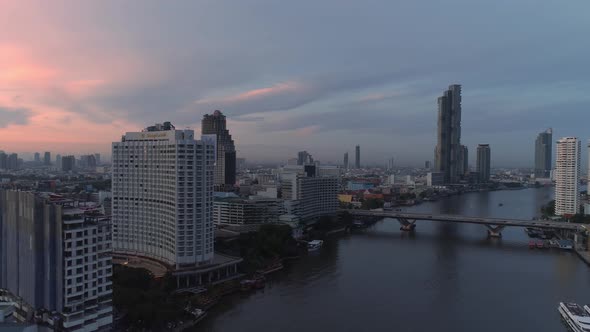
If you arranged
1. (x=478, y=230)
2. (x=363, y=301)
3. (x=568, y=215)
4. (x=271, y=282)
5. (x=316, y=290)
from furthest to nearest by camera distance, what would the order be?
(x=568, y=215) < (x=478, y=230) < (x=271, y=282) < (x=316, y=290) < (x=363, y=301)

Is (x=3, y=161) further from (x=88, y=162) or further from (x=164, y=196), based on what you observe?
(x=164, y=196)

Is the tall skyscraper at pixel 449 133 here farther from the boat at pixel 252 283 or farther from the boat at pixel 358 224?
the boat at pixel 252 283

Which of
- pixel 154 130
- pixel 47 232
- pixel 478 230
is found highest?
pixel 154 130

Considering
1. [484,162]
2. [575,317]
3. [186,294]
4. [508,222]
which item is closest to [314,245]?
[186,294]

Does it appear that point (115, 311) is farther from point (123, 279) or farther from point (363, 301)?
point (363, 301)

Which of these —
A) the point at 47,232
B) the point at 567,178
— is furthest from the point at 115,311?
the point at 567,178

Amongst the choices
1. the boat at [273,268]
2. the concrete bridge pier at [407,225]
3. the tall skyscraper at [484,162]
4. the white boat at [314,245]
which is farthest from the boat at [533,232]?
the tall skyscraper at [484,162]

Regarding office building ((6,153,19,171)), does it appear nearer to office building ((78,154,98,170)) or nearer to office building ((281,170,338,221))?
office building ((78,154,98,170))
